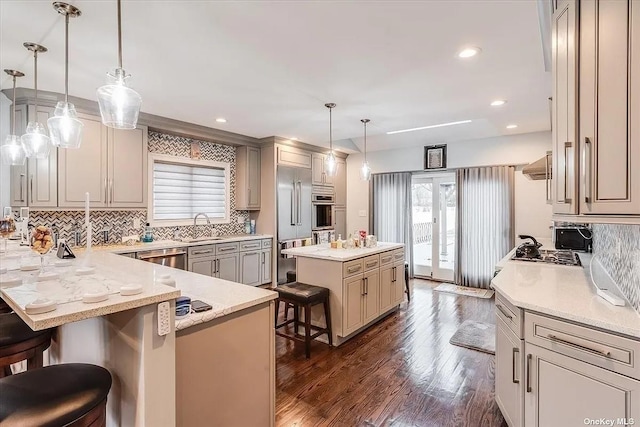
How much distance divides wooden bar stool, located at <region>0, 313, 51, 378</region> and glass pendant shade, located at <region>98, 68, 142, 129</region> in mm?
1205

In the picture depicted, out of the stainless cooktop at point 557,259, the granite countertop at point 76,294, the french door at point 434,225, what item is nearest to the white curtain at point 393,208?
the french door at point 434,225

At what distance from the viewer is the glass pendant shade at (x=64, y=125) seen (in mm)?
2049

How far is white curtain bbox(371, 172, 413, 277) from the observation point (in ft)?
20.0

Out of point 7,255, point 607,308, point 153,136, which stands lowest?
point 607,308

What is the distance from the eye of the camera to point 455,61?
259 centimetres

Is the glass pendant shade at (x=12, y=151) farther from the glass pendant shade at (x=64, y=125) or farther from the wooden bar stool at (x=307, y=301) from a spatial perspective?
the wooden bar stool at (x=307, y=301)

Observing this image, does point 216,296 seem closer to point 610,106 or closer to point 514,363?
point 514,363

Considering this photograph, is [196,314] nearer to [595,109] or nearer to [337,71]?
[595,109]

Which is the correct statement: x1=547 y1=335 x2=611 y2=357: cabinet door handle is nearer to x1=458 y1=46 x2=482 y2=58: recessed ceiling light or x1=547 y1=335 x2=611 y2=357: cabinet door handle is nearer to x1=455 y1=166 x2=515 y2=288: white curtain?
x1=458 y1=46 x2=482 y2=58: recessed ceiling light

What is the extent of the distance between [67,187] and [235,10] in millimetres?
2867

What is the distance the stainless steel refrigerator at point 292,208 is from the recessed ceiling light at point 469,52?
11.4ft

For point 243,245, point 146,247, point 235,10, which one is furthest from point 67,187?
point 235,10

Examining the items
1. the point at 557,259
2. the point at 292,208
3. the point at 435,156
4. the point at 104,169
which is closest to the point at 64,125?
the point at 104,169

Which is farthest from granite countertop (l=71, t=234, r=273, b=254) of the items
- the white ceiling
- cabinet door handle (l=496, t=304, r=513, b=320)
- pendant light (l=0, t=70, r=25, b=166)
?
cabinet door handle (l=496, t=304, r=513, b=320)
